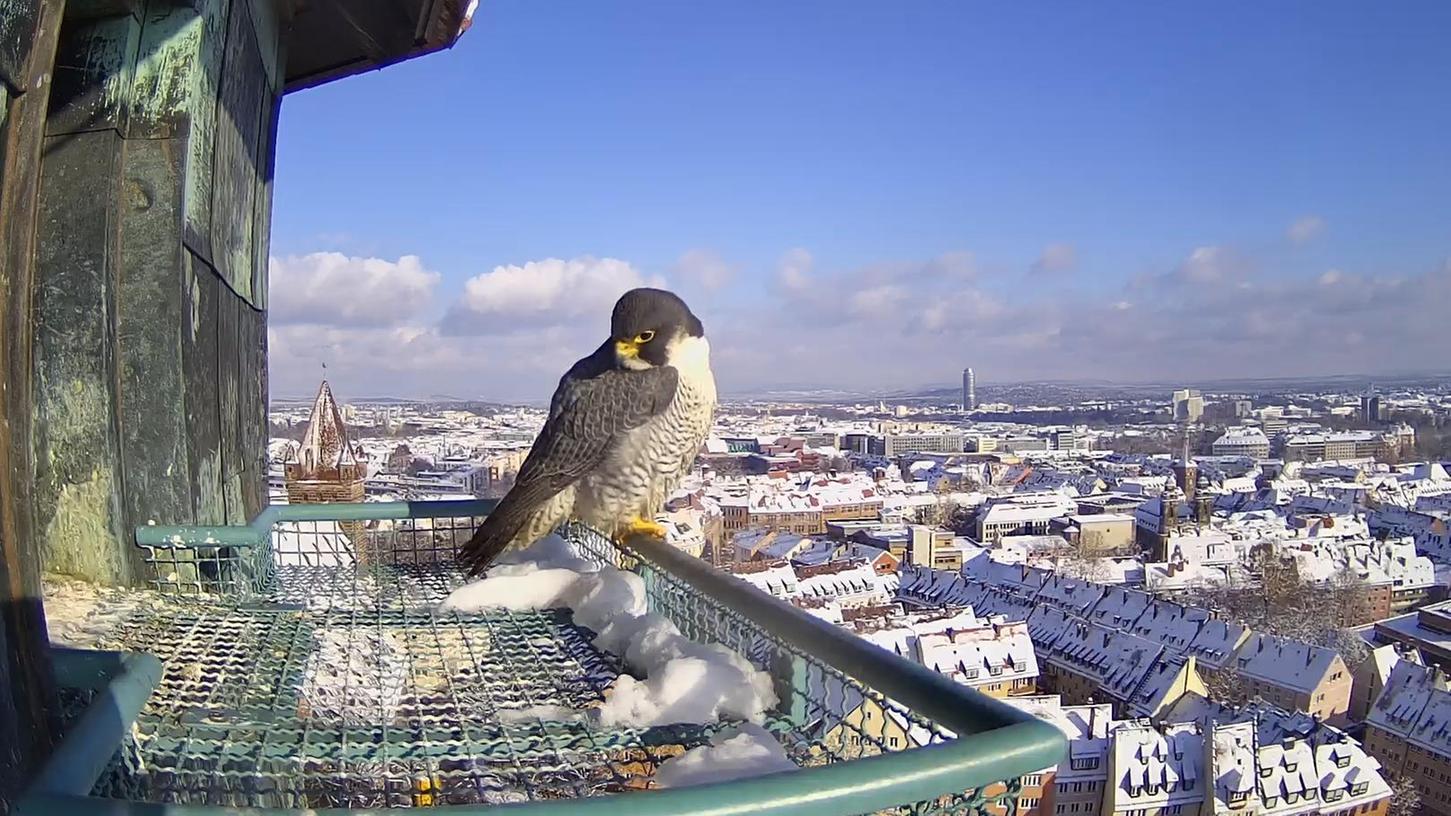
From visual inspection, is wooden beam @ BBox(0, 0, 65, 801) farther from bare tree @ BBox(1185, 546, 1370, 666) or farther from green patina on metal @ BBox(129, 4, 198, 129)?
bare tree @ BBox(1185, 546, 1370, 666)

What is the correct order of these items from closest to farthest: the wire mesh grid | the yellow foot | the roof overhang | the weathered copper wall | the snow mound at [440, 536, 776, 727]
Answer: the wire mesh grid, the snow mound at [440, 536, 776, 727], the weathered copper wall, the roof overhang, the yellow foot

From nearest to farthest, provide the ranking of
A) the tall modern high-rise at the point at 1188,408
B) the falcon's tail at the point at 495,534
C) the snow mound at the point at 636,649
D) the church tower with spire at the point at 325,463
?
1. the snow mound at the point at 636,649
2. the falcon's tail at the point at 495,534
3. the church tower with spire at the point at 325,463
4. the tall modern high-rise at the point at 1188,408

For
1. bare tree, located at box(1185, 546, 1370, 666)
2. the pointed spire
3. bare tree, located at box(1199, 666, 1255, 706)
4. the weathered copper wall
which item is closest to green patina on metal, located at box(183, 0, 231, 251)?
the weathered copper wall

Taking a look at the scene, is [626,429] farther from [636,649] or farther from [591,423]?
[636,649]

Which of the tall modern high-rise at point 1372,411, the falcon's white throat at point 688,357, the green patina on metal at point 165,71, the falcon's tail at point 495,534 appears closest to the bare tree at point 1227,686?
the falcon's white throat at point 688,357

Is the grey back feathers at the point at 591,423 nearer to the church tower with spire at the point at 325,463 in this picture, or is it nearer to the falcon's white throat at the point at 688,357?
the falcon's white throat at the point at 688,357

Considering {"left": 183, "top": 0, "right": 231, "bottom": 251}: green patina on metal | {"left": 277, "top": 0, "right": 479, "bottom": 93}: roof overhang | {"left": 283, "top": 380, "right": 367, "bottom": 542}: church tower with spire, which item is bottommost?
{"left": 283, "top": 380, "right": 367, "bottom": 542}: church tower with spire
